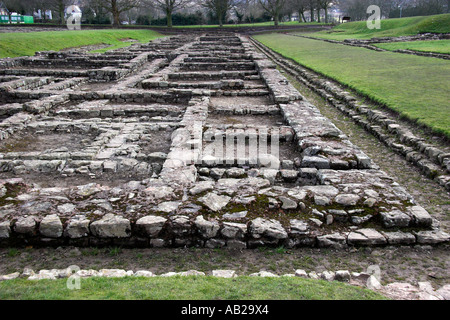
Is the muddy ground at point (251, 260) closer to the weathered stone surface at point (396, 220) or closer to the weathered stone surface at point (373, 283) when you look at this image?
the weathered stone surface at point (373, 283)

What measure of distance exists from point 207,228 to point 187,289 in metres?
0.96

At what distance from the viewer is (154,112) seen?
27.2 feet

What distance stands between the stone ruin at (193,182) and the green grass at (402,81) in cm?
206

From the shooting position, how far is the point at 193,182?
13.7 feet

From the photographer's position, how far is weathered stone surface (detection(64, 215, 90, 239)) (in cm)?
336

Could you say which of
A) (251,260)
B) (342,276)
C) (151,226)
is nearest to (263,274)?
(251,260)

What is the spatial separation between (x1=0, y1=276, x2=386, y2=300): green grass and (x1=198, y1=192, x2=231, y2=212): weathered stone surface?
41.0 inches

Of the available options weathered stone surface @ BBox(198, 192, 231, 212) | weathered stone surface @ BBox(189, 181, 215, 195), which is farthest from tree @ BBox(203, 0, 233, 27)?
weathered stone surface @ BBox(198, 192, 231, 212)

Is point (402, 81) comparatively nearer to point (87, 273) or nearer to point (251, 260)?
point (251, 260)

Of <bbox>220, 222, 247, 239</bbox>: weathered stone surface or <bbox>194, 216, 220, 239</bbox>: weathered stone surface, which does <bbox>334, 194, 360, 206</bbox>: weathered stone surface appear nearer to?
<bbox>220, 222, 247, 239</bbox>: weathered stone surface

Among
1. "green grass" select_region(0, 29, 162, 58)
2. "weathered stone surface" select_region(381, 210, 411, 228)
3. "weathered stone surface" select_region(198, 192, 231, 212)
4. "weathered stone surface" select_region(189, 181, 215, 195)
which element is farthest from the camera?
"green grass" select_region(0, 29, 162, 58)

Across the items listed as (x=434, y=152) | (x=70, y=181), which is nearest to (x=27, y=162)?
(x=70, y=181)
